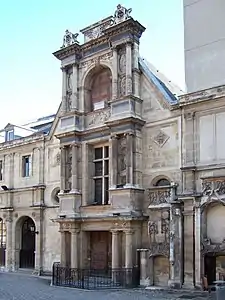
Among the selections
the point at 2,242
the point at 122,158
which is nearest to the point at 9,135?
the point at 2,242

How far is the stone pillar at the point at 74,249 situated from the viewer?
939 inches

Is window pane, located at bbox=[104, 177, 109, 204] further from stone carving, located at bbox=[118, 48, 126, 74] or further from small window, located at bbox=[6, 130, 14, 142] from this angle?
small window, located at bbox=[6, 130, 14, 142]

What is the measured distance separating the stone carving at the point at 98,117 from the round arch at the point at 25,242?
9042mm

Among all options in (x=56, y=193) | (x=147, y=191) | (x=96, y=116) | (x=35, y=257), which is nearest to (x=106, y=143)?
(x=96, y=116)

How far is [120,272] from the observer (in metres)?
21.5

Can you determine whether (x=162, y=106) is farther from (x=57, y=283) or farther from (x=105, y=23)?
(x=57, y=283)

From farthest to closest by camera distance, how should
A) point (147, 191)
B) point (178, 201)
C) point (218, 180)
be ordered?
1. point (147, 191)
2. point (178, 201)
3. point (218, 180)

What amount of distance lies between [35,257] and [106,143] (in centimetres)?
911

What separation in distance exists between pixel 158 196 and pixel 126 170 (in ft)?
6.91

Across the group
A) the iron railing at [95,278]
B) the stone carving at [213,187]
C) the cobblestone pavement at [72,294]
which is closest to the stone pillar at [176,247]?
the cobblestone pavement at [72,294]

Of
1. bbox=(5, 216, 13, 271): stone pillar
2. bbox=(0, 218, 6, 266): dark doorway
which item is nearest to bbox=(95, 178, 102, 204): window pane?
bbox=(5, 216, 13, 271): stone pillar

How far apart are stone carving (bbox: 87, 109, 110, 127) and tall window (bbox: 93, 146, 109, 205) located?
1.43 meters

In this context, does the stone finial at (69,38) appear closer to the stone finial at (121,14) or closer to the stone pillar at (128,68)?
the stone finial at (121,14)

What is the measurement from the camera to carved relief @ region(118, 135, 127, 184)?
74.8ft
